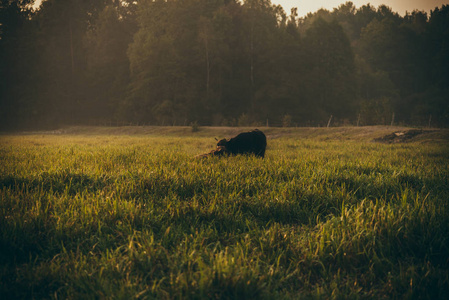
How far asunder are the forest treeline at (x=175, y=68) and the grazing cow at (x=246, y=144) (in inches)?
1293

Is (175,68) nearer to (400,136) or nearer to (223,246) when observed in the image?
(400,136)

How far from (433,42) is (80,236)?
84123mm

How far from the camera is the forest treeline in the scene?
44031 mm

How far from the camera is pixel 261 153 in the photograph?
290 inches

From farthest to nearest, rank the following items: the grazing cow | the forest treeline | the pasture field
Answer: the forest treeline → the grazing cow → the pasture field

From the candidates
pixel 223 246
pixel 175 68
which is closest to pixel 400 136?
pixel 223 246

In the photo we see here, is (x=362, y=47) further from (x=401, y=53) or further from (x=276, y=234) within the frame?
(x=276, y=234)

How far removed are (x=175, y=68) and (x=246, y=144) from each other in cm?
3999

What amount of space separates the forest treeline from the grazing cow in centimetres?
3284

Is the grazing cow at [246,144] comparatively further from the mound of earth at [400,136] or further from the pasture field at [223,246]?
the mound of earth at [400,136]

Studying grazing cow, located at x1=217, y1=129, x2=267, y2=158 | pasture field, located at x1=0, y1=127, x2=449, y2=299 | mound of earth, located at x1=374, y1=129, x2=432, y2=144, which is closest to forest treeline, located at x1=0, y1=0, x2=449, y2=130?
mound of earth, located at x1=374, y1=129, x2=432, y2=144

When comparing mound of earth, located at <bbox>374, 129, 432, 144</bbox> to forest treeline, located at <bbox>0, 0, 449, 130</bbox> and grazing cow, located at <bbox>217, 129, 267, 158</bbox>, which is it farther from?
forest treeline, located at <bbox>0, 0, 449, 130</bbox>

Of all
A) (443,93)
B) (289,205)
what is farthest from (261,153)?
(443,93)

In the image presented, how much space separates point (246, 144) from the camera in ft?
24.0
